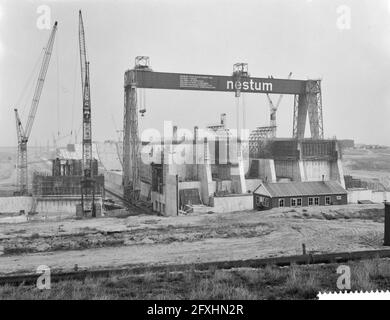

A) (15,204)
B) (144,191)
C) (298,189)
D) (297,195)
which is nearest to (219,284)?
(297,195)

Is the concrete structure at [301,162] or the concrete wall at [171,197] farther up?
the concrete structure at [301,162]

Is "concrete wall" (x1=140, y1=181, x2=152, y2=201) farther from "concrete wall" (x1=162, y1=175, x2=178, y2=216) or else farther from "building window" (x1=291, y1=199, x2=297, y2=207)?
"building window" (x1=291, y1=199, x2=297, y2=207)

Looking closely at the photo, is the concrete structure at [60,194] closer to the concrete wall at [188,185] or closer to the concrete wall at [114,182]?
the concrete wall at [188,185]

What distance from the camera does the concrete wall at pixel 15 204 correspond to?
3903 centimetres

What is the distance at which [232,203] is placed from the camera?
34906 millimetres

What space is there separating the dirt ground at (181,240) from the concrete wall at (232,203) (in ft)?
24.9

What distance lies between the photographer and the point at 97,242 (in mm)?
19062

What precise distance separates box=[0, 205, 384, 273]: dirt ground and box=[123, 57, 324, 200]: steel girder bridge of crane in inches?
543

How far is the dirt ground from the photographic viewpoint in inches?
606

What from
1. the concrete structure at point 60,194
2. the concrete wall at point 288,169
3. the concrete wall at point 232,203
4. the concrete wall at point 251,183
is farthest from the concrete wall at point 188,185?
the concrete wall at point 288,169

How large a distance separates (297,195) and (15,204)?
1069 inches

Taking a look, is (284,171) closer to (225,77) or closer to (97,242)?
(225,77)

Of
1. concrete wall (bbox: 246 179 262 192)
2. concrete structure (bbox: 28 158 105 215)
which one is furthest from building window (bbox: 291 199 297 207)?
concrete structure (bbox: 28 158 105 215)
